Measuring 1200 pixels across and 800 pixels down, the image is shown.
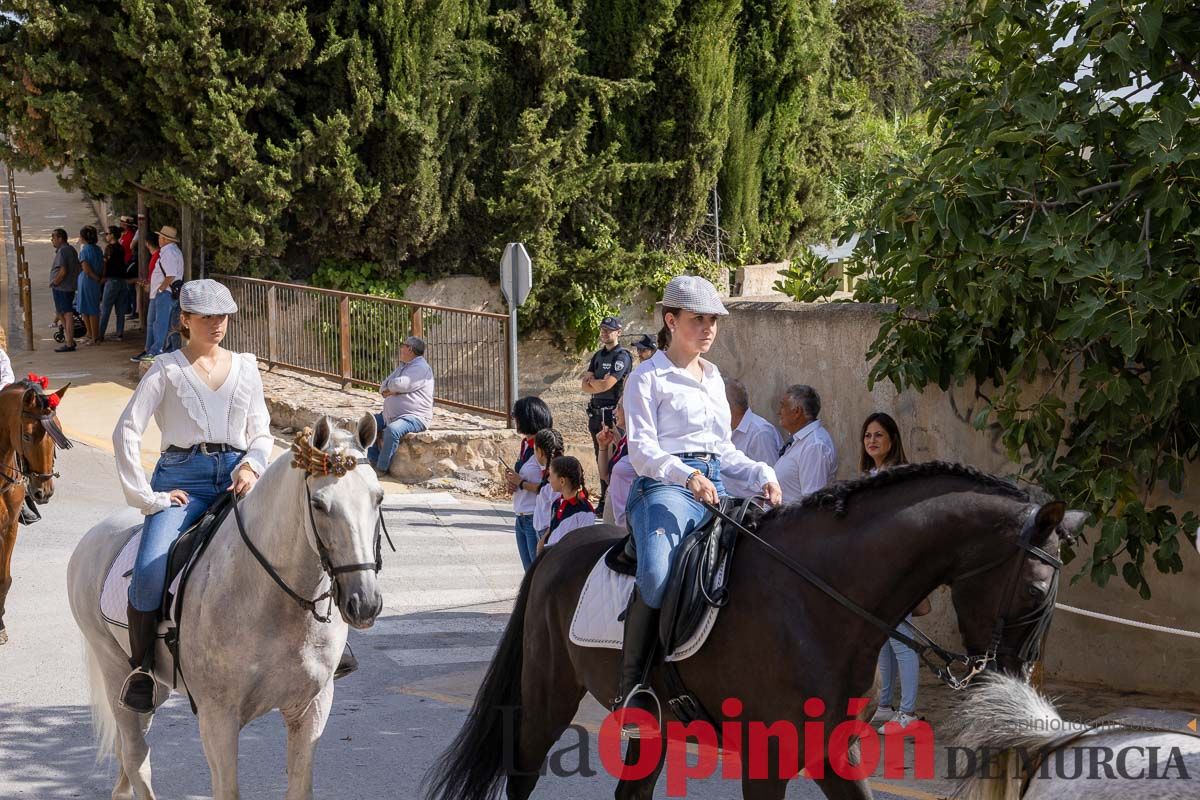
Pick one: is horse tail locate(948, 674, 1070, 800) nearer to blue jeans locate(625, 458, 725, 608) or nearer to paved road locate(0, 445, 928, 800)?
blue jeans locate(625, 458, 725, 608)

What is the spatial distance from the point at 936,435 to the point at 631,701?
428 cm

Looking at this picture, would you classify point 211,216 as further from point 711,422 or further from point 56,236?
point 711,422

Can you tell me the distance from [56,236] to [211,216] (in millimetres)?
4818

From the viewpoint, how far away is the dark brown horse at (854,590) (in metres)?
4.75

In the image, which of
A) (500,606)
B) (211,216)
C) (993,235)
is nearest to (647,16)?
(211,216)

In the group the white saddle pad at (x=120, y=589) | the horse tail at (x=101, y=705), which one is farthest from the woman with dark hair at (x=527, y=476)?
the white saddle pad at (x=120, y=589)

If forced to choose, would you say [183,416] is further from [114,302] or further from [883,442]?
[114,302]

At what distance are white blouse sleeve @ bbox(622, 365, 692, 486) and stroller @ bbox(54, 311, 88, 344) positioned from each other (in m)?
18.1

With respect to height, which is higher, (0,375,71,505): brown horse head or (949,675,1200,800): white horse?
(949,675,1200,800): white horse

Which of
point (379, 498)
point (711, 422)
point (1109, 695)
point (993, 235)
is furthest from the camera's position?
point (1109, 695)

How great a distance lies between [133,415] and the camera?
6141mm

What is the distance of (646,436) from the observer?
5812mm

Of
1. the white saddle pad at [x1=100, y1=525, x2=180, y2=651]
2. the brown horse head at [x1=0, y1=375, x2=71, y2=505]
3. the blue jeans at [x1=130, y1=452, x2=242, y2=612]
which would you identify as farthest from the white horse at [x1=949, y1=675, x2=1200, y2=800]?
the brown horse head at [x1=0, y1=375, x2=71, y2=505]

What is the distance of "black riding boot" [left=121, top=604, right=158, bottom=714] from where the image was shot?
19.8ft
